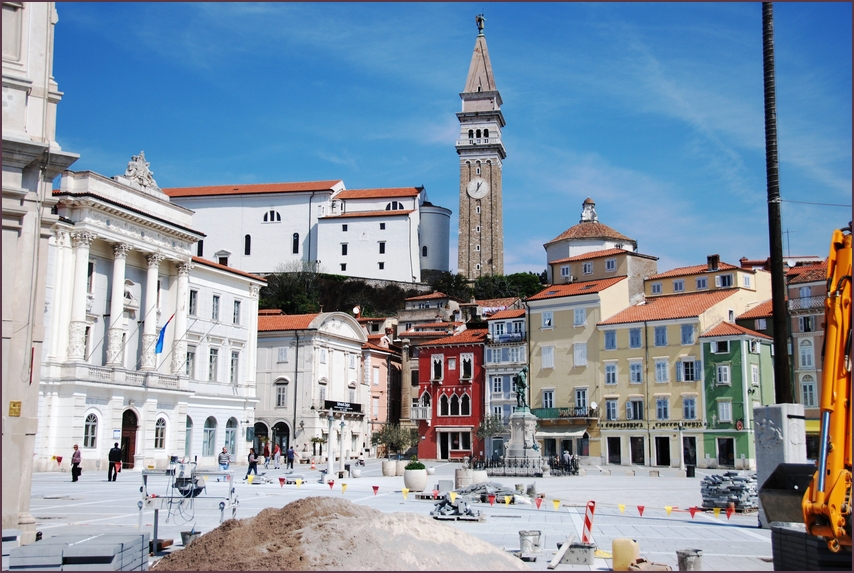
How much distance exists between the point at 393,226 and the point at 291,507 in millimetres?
104457

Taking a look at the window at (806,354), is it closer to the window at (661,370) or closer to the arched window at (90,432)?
the window at (661,370)

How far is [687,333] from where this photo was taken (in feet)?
182

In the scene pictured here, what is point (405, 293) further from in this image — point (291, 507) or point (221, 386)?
point (291, 507)

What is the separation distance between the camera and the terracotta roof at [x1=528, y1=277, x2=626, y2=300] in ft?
200

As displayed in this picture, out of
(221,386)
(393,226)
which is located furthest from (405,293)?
(221,386)

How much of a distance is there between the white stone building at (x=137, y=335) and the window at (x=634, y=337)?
2615cm

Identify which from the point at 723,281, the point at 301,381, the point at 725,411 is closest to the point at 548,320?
the point at 723,281

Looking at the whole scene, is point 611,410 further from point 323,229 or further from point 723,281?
point 323,229

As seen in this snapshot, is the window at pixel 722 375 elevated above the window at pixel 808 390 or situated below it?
above

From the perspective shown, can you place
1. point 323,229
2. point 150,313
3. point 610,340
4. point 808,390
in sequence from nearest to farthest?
1. point 150,313
2. point 808,390
3. point 610,340
4. point 323,229

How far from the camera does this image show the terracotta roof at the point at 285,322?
65250 mm

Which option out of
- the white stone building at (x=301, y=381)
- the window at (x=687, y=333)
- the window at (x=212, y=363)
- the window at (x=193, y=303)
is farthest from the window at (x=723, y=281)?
the window at (x=193, y=303)

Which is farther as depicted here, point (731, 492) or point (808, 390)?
point (808, 390)

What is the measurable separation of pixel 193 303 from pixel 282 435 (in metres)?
14.9
